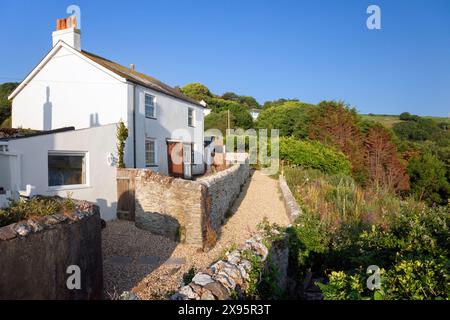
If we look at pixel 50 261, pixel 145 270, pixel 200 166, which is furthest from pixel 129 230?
pixel 200 166

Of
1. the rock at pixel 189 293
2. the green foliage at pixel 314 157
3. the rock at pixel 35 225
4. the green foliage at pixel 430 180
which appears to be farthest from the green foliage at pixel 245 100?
the rock at pixel 189 293

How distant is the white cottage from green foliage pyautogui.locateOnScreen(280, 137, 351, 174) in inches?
358

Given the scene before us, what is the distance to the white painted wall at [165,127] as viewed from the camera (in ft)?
47.8

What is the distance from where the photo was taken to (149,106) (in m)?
15.6

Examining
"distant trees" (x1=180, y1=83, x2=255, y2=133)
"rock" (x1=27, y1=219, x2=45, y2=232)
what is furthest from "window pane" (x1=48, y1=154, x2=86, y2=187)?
"distant trees" (x1=180, y1=83, x2=255, y2=133)

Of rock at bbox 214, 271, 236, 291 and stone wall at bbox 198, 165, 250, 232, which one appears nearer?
rock at bbox 214, 271, 236, 291

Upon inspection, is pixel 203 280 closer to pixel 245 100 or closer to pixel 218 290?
pixel 218 290

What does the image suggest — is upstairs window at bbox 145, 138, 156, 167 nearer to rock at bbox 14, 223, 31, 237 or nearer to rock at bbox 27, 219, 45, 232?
rock at bbox 27, 219, 45, 232

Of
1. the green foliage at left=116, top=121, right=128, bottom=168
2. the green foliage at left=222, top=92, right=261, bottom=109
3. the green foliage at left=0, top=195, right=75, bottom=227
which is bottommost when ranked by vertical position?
the green foliage at left=0, top=195, right=75, bottom=227

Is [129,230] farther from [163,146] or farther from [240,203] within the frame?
[163,146]

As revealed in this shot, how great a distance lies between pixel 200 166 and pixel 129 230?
11570 mm

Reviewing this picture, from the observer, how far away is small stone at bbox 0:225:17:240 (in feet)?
12.5

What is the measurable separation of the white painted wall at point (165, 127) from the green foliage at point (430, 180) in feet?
65.0

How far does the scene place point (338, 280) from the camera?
3398 millimetres
